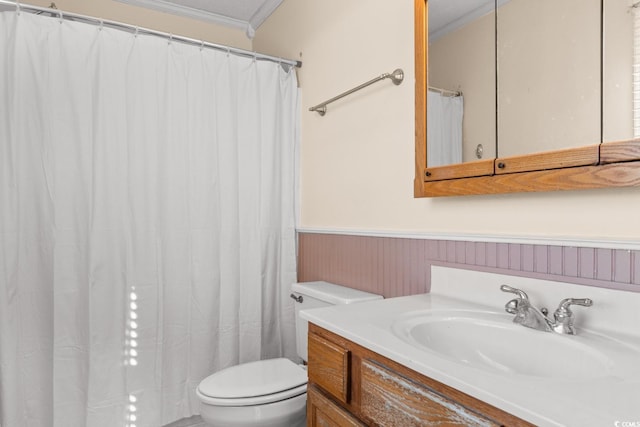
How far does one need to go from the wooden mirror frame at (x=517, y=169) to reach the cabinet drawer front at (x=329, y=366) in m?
0.65

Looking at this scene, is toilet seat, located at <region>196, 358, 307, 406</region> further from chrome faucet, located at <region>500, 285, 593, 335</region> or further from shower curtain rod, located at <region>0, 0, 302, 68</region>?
shower curtain rod, located at <region>0, 0, 302, 68</region>

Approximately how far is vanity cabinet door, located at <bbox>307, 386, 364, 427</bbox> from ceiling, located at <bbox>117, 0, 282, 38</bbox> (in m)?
2.33

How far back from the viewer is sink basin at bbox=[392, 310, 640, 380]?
0.87 meters

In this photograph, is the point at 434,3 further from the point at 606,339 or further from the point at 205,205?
the point at 205,205

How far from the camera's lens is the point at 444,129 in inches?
55.2

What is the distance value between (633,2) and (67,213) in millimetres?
2074

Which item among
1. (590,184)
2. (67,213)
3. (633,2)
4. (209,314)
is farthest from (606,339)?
(67,213)

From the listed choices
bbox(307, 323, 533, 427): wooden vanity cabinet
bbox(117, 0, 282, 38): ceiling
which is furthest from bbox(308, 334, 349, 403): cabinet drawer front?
bbox(117, 0, 282, 38): ceiling

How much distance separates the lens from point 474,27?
4.30 ft

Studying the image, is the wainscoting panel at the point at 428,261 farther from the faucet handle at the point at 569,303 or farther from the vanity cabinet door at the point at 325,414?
the vanity cabinet door at the point at 325,414

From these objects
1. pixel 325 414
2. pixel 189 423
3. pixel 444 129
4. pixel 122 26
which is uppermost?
pixel 122 26

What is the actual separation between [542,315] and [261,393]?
102 centimetres

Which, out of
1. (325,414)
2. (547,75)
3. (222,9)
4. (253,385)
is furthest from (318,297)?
(222,9)

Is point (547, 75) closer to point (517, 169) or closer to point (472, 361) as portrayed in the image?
point (517, 169)
